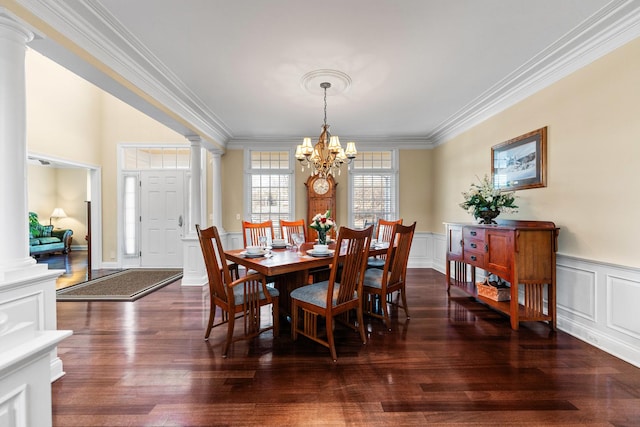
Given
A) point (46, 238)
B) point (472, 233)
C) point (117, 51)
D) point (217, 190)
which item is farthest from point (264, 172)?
point (46, 238)

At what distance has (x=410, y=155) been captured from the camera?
19.3 feet

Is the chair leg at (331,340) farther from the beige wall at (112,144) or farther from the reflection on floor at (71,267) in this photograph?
the beige wall at (112,144)

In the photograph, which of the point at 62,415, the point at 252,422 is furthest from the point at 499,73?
the point at 62,415

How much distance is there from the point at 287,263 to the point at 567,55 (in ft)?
10.6

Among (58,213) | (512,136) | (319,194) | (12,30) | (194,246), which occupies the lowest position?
(194,246)

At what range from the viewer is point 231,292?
2363 mm

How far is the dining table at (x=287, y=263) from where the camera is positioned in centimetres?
237

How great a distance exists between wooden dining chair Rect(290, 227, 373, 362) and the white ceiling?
5.58ft

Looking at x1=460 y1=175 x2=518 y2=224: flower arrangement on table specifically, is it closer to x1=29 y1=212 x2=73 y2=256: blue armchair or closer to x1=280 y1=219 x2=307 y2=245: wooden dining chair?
x1=280 y1=219 x2=307 y2=245: wooden dining chair

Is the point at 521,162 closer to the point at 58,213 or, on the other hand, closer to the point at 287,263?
the point at 287,263

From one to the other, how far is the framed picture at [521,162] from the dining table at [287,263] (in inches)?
71.1

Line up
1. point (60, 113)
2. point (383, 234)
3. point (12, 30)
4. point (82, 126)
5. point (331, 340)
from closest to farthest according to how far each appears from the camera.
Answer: point (12, 30), point (331, 340), point (383, 234), point (60, 113), point (82, 126)

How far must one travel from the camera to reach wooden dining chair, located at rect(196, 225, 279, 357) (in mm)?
2354

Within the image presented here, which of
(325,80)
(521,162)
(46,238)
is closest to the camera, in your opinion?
(325,80)
